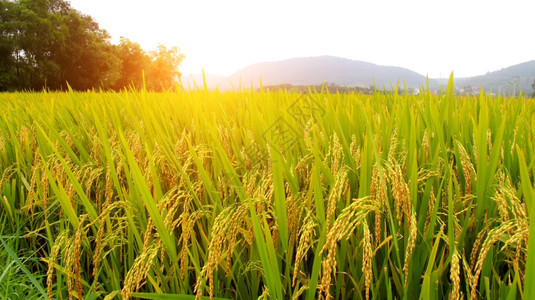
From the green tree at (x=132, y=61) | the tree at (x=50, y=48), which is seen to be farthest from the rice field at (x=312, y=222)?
the green tree at (x=132, y=61)

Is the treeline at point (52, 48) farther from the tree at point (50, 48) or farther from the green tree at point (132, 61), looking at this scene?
the green tree at point (132, 61)

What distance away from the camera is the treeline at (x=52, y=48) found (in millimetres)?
27891

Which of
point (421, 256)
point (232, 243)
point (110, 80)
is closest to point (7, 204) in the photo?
point (232, 243)

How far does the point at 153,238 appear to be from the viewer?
3.87ft

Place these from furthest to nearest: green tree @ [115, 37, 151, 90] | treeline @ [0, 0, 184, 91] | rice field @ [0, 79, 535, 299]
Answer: green tree @ [115, 37, 151, 90]
treeline @ [0, 0, 184, 91]
rice field @ [0, 79, 535, 299]

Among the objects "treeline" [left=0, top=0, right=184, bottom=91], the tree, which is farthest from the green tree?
the tree

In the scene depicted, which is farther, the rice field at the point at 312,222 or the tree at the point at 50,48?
the tree at the point at 50,48

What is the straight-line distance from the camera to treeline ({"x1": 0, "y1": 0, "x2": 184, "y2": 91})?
1098 inches

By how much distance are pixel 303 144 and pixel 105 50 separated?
37663mm

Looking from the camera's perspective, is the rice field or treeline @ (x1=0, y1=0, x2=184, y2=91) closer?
the rice field

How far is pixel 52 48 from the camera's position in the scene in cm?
3006

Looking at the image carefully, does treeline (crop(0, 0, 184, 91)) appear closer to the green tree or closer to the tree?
the tree

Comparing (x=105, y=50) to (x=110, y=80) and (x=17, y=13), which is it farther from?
(x=17, y=13)

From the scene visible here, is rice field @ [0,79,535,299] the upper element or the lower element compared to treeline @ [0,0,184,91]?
lower
